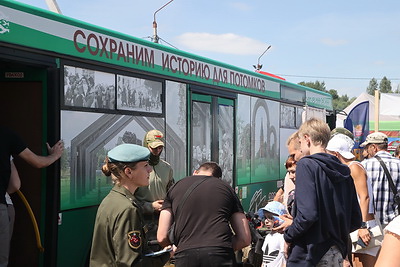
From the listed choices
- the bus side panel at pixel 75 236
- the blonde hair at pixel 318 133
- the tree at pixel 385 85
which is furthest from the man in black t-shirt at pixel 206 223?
the tree at pixel 385 85

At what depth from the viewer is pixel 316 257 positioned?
12.0 ft

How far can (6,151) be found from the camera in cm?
425

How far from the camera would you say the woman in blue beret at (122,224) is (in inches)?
125

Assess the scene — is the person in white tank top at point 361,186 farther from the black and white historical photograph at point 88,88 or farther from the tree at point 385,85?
the tree at point 385,85

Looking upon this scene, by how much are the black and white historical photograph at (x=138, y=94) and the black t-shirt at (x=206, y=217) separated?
7.14 ft

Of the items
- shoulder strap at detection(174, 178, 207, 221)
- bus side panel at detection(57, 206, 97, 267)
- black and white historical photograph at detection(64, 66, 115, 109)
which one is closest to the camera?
shoulder strap at detection(174, 178, 207, 221)

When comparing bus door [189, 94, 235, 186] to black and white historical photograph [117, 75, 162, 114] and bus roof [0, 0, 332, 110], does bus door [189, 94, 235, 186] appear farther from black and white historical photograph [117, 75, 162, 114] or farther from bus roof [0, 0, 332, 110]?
black and white historical photograph [117, 75, 162, 114]

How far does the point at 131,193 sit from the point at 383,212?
10.8 feet

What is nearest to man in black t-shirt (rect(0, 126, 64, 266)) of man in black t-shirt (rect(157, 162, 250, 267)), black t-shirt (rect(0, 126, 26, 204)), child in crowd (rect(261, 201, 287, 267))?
black t-shirt (rect(0, 126, 26, 204))

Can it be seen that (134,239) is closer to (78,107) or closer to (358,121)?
(78,107)

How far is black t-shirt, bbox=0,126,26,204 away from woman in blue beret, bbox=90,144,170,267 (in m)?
1.16

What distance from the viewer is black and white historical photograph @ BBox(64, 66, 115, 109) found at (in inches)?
192

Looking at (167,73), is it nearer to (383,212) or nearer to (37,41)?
(37,41)

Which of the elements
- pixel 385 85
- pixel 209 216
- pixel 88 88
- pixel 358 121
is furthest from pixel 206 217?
pixel 385 85
